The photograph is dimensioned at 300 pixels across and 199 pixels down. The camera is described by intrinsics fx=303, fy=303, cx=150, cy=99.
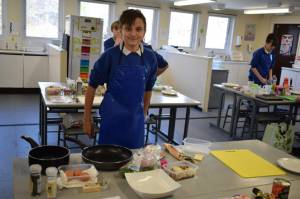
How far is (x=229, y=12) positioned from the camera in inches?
337

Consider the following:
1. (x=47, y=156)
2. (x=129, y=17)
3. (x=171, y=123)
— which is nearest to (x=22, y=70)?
(x=171, y=123)

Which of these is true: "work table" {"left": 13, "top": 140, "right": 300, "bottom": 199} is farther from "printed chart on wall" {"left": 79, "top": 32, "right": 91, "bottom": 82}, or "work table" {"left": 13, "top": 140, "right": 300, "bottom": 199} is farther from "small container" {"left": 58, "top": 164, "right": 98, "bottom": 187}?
"printed chart on wall" {"left": 79, "top": 32, "right": 91, "bottom": 82}

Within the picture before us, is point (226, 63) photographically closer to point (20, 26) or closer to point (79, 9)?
point (79, 9)

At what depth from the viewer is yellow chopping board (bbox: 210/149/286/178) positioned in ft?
5.23

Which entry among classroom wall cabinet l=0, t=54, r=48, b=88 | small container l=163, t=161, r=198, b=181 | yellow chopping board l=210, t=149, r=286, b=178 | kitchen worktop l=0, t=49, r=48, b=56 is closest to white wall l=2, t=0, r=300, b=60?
kitchen worktop l=0, t=49, r=48, b=56

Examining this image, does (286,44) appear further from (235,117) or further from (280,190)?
(280,190)

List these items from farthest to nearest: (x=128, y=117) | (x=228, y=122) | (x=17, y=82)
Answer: (x=17, y=82)
(x=228, y=122)
(x=128, y=117)

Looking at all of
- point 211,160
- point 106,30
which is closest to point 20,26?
point 106,30

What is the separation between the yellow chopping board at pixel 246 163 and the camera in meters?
1.59

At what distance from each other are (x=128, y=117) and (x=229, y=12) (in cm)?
754

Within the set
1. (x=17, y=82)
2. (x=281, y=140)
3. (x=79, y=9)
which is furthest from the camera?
(x=79, y=9)

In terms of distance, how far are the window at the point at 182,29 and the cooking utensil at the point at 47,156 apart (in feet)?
22.4

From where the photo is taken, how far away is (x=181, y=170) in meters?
1.46

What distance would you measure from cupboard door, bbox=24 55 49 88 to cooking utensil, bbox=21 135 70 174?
508 cm
